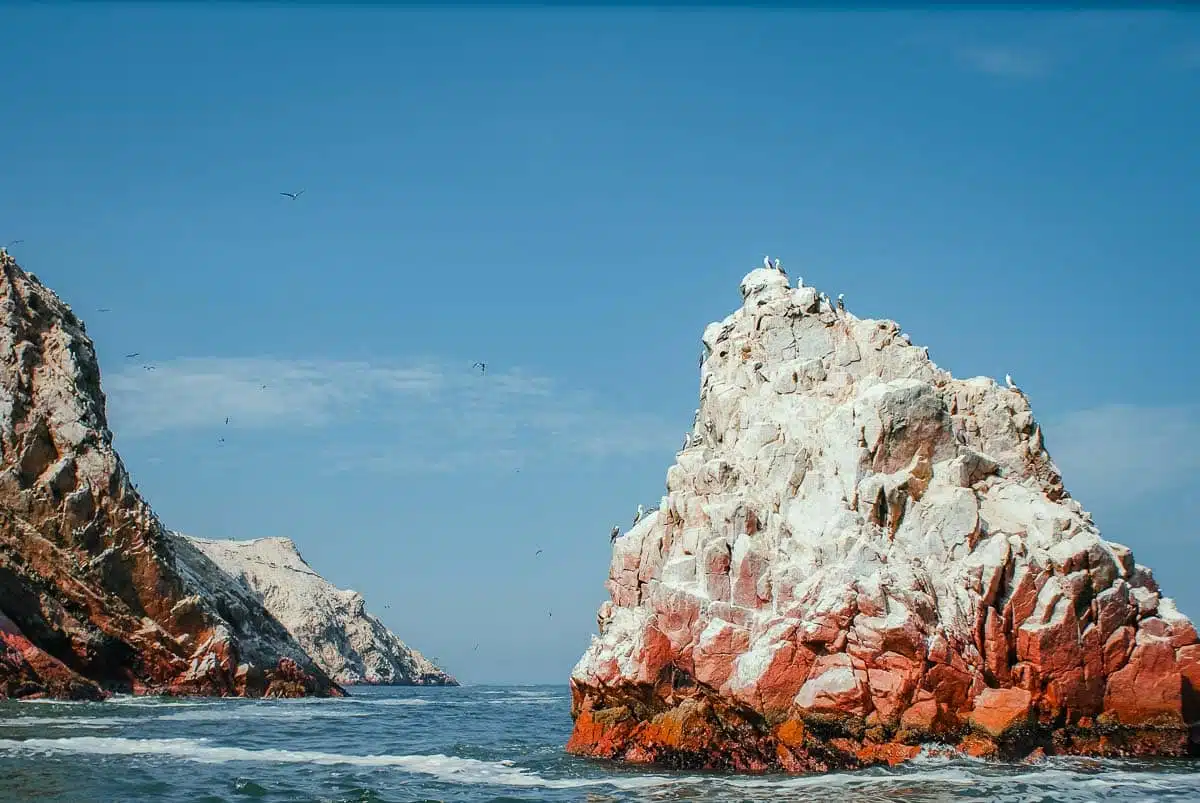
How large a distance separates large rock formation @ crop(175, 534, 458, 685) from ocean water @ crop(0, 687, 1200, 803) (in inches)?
3064

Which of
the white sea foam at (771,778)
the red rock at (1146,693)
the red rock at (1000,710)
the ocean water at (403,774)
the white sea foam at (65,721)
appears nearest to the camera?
the ocean water at (403,774)

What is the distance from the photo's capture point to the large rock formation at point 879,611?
2803 cm

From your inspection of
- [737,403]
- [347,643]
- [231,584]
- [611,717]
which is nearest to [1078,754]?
[611,717]

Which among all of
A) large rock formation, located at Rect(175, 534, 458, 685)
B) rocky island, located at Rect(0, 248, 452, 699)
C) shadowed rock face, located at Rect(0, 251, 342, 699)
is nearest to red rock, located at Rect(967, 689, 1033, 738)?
rocky island, located at Rect(0, 248, 452, 699)

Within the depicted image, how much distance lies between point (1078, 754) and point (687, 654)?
10.9 metres

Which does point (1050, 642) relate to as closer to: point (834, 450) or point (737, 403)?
point (834, 450)

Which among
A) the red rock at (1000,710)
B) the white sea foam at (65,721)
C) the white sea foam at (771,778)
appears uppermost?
the red rock at (1000,710)

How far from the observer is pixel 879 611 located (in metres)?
28.2

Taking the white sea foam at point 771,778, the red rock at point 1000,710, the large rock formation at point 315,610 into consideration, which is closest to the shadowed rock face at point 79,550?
the white sea foam at point 771,778

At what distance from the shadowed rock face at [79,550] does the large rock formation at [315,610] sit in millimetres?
50141

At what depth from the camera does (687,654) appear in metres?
30.6

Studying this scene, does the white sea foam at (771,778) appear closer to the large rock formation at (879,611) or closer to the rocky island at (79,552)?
the large rock formation at (879,611)

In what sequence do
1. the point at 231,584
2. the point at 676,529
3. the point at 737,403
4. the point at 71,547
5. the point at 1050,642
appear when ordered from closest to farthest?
the point at 1050,642 → the point at 676,529 → the point at 737,403 → the point at 71,547 → the point at 231,584

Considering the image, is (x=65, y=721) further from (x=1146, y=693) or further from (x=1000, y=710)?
(x=1146, y=693)
